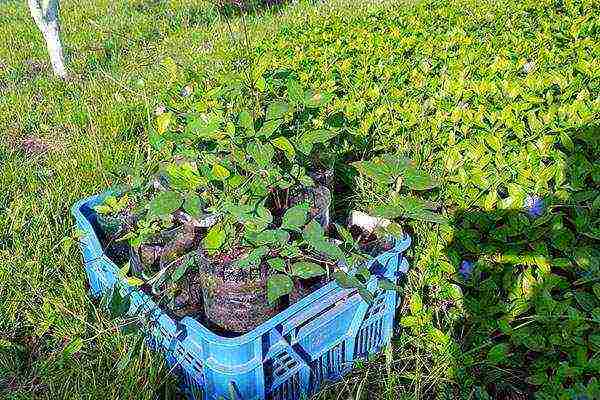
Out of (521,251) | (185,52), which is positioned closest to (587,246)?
(521,251)

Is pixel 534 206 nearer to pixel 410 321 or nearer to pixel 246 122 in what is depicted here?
pixel 410 321

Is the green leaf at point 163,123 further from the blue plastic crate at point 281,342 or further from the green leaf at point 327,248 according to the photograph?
the green leaf at point 327,248

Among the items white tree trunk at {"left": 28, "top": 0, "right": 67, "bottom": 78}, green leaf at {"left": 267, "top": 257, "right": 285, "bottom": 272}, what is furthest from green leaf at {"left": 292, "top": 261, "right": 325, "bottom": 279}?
white tree trunk at {"left": 28, "top": 0, "right": 67, "bottom": 78}

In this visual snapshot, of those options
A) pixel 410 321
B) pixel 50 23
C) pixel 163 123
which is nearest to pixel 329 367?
pixel 410 321

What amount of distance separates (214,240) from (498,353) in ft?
2.96

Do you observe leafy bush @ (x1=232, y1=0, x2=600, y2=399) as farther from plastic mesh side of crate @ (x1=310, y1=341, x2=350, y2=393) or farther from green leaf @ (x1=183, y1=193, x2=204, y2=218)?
green leaf @ (x1=183, y1=193, x2=204, y2=218)

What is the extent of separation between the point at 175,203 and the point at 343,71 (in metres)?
1.88

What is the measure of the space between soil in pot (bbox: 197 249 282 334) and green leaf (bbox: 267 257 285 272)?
0.05m

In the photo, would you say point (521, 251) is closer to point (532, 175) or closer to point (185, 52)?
point (532, 175)

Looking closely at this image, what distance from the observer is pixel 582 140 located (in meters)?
2.09

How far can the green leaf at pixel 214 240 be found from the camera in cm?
169

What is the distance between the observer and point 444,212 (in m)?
2.17

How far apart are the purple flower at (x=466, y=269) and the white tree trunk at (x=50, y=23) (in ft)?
11.5

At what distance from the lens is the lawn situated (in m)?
1.90
